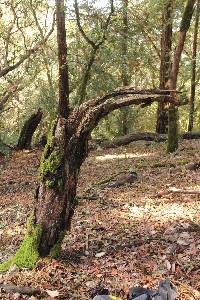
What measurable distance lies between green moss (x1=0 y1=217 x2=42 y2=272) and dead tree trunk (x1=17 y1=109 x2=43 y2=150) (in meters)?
13.6

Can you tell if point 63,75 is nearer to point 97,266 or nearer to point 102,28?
A: point 102,28

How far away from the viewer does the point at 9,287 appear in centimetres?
534

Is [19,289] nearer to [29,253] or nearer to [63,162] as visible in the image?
[29,253]

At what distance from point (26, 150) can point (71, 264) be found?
1382cm

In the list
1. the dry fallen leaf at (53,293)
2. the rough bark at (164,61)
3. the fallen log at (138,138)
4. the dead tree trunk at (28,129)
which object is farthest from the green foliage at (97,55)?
the dry fallen leaf at (53,293)

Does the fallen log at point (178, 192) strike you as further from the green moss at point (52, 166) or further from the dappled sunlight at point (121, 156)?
the dappled sunlight at point (121, 156)

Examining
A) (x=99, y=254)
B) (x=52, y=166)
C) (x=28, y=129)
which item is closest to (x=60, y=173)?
(x=52, y=166)

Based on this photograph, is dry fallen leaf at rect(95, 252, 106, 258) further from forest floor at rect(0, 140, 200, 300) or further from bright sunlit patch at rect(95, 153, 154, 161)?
bright sunlit patch at rect(95, 153, 154, 161)

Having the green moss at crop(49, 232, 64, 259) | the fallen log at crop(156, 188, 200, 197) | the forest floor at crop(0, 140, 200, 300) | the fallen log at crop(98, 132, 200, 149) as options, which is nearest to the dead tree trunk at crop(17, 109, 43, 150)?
the fallen log at crop(98, 132, 200, 149)

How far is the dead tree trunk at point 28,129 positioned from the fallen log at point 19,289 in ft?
47.1

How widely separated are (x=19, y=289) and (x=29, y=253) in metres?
0.75

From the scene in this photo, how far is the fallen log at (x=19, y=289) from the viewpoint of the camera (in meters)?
5.25

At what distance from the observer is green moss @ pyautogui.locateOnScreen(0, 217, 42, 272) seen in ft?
19.3

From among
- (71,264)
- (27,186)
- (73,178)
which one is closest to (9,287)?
(71,264)
